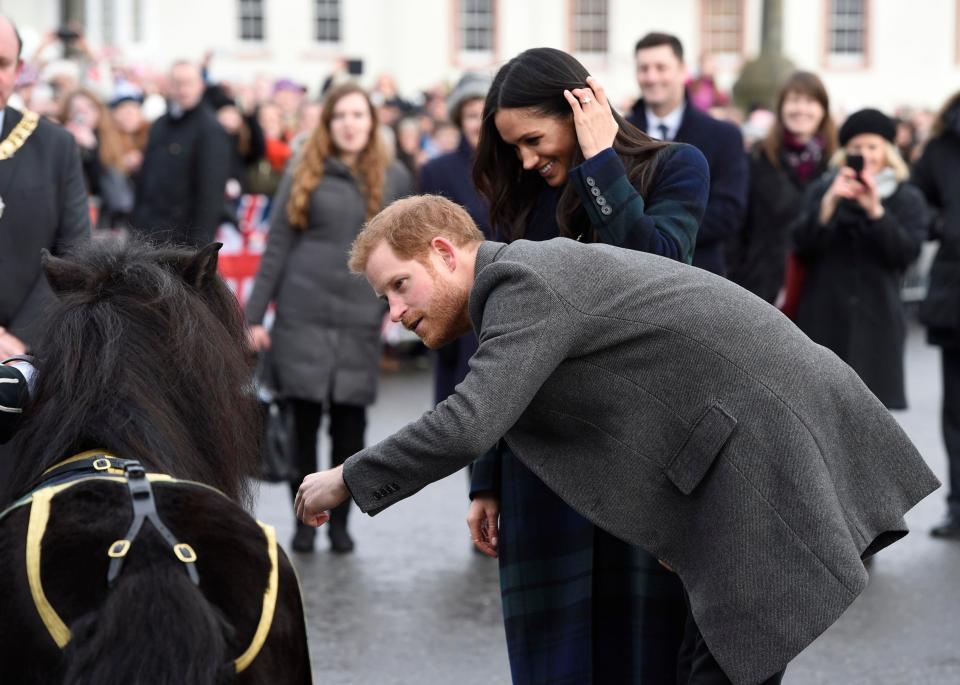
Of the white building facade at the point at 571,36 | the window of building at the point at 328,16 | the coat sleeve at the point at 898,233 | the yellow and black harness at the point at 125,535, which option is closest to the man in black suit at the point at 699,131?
the coat sleeve at the point at 898,233

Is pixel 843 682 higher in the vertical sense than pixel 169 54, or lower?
lower

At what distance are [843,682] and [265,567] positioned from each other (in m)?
3.02

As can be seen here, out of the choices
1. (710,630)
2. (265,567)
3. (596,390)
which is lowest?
(710,630)

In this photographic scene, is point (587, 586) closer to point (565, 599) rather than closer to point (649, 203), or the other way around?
point (565, 599)

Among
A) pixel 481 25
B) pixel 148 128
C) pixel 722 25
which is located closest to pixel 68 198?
pixel 148 128

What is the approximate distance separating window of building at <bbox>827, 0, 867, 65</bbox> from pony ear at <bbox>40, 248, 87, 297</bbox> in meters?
37.2

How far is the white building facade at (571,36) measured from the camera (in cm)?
3573

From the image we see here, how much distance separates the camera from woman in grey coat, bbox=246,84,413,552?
23.1 ft

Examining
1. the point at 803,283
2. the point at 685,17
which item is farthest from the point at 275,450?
the point at 685,17

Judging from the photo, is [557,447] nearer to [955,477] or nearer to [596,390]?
[596,390]

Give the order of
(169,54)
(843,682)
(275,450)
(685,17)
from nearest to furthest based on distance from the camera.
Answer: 1. (843,682)
2. (275,450)
3. (169,54)
4. (685,17)

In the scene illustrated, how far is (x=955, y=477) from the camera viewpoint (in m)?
7.52

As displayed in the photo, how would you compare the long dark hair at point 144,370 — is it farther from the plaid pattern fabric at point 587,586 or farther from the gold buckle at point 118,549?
the plaid pattern fabric at point 587,586

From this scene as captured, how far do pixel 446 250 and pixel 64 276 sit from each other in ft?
2.73
